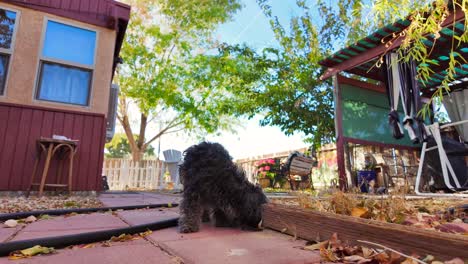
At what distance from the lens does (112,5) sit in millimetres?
5027

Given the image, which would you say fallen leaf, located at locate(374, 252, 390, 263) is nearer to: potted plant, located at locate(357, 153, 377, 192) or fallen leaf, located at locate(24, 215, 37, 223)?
fallen leaf, located at locate(24, 215, 37, 223)

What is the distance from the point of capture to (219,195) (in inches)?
71.6

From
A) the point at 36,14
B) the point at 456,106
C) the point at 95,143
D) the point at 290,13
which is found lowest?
the point at 95,143

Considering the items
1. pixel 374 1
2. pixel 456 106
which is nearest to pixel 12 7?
pixel 374 1

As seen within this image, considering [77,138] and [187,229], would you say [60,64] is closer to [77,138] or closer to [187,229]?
[77,138]

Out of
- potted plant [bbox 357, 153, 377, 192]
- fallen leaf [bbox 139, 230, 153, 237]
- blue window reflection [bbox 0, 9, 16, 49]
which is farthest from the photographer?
potted plant [bbox 357, 153, 377, 192]

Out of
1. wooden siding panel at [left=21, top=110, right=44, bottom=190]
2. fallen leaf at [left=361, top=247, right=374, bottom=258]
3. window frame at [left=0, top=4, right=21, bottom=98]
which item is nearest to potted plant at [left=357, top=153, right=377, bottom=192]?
fallen leaf at [left=361, top=247, right=374, bottom=258]

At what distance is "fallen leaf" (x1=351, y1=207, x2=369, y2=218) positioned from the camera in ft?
4.73

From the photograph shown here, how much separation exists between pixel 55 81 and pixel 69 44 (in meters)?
0.69

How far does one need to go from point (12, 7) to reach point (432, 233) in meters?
5.79

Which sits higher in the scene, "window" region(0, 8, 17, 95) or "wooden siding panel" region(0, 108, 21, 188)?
"window" region(0, 8, 17, 95)

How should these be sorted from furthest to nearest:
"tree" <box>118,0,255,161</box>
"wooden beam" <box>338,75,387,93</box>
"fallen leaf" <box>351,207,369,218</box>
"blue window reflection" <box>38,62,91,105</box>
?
"tree" <box>118,0,255,161</box> → "wooden beam" <box>338,75,387,93</box> → "blue window reflection" <box>38,62,91,105</box> → "fallen leaf" <box>351,207,369,218</box>

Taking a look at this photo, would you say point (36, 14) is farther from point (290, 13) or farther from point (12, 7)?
point (290, 13)

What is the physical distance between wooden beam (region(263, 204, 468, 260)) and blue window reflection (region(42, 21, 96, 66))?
448cm
